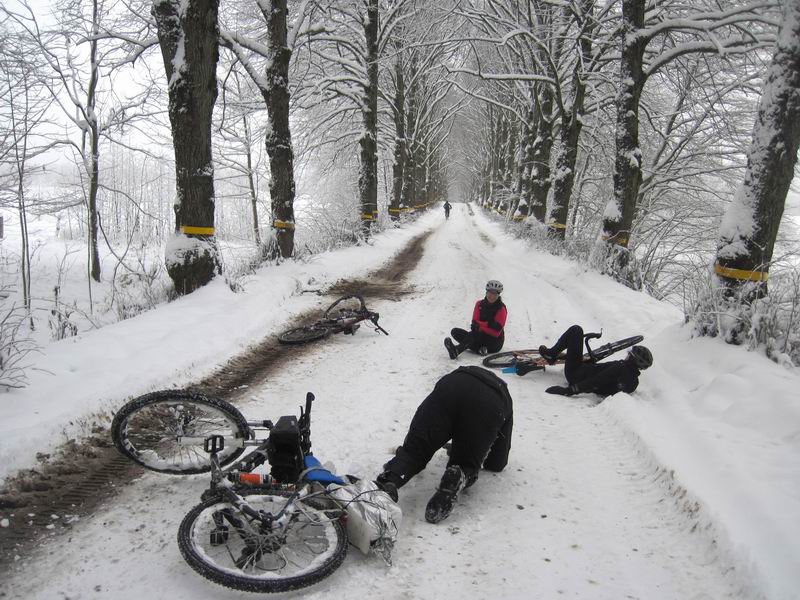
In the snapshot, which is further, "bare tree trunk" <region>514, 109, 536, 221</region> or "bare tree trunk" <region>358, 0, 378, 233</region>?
"bare tree trunk" <region>514, 109, 536, 221</region>

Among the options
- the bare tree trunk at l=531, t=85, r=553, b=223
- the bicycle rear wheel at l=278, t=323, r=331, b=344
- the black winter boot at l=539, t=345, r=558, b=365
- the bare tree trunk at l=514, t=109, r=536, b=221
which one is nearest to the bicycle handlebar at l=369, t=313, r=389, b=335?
the bicycle rear wheel at l=278, t=323, r=331, b=344

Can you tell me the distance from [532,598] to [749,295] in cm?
459

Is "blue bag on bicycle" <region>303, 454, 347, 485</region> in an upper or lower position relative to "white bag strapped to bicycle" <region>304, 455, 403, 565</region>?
upper

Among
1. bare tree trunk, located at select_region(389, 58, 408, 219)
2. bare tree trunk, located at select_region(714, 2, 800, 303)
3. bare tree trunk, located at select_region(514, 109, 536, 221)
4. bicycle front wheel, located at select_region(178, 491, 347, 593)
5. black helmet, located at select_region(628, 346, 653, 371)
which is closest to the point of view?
bicycle front wheel, located at select_region(178, 491, 347, 593)

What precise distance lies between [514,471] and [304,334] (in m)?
3.76

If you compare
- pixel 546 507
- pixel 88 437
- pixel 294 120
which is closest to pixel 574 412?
pixel 546 507

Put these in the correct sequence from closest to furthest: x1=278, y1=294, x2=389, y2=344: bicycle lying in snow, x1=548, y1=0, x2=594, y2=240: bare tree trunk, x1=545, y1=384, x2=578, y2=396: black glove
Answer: x1=545, y1=384, x2=578, y2=396: black glove → x1=278, y1=294, x2=389, y2=344: bicycle lying in snow → x1=548, y1=0, x2=594, y2=240: bare tree trunk

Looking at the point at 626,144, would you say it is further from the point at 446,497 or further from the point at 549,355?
the point at 446,497

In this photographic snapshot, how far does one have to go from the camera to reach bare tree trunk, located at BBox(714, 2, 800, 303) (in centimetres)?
502

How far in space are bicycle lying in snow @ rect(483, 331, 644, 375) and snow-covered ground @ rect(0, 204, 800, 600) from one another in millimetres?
172

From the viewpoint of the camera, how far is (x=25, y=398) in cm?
355

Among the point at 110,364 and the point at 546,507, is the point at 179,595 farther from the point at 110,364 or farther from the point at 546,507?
the point at 110,364

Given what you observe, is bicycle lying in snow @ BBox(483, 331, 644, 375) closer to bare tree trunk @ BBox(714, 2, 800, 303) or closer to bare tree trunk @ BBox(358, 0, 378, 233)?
bare tree trunk @ BBox(714, 2, 800, 303)

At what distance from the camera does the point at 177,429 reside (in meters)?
3.03
